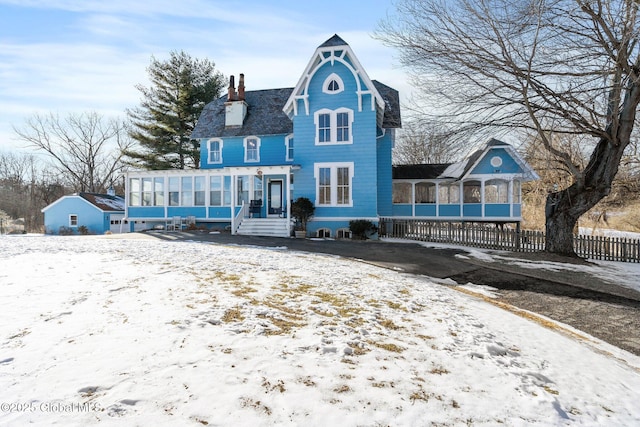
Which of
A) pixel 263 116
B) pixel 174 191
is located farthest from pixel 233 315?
pixel 263 116

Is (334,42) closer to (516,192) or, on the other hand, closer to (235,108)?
(235,108)

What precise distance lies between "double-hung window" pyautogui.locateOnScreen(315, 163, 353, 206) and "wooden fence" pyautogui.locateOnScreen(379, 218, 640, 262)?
3057mm

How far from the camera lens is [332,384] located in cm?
318

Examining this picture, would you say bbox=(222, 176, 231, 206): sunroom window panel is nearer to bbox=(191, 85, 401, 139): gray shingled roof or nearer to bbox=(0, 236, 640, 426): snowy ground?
bbox=(191, 85, 401, 139): gray shingled roof

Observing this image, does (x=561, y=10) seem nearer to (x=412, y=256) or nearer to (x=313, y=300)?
(x=412, y=256)

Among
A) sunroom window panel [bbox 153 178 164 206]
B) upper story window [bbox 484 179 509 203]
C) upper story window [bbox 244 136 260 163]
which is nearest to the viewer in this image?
upper story window [bbox 484 179 509 203]

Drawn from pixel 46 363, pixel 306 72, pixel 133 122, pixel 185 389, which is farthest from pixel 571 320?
pixel 133 122

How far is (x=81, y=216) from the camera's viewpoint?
2966 centimetres

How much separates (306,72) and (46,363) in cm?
1825

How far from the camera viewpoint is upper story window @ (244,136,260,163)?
75.4 ft

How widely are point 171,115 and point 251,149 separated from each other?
15322 mm

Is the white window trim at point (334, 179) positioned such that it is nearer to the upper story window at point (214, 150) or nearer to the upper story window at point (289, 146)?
the upper story window at point (289, 146)

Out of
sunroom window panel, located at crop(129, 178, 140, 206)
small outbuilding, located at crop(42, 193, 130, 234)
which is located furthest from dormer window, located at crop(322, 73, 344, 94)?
small outbuilding, located at crop(42, 193, 130, 234)

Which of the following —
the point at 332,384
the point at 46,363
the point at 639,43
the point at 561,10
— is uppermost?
the point at 561,10
